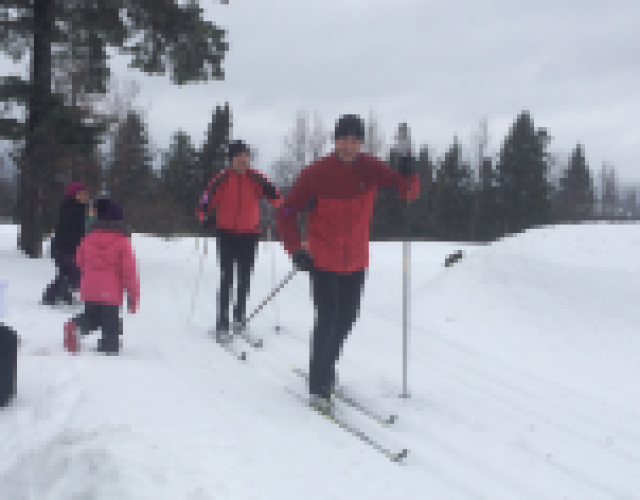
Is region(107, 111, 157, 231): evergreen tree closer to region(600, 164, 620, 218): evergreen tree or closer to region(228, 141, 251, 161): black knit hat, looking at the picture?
region(228, 141, 251, 161): black knit hat

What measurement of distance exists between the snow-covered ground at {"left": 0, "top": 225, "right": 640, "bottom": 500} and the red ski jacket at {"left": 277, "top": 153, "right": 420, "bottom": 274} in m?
1.27

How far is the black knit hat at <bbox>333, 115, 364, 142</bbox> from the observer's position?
3910 millimetres

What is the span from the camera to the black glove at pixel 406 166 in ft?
12.8

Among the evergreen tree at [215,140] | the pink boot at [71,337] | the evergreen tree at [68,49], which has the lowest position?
the pink boot at [71,337]

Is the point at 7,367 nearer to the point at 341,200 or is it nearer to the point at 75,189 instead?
the point at 341,200

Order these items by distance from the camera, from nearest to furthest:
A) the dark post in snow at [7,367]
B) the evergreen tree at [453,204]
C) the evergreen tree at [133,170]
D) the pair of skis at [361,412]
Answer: the pair of skis at [361,412], the dark post in snow at [7,367], the evergreen tree at [133,170], the evergreen tree at [453,204]

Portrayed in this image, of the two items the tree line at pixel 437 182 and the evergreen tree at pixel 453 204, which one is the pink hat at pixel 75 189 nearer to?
the tree line at pixel 437 182

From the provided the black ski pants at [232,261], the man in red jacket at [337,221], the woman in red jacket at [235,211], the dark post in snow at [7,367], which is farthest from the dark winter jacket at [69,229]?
the man in red jacket at [337,221]

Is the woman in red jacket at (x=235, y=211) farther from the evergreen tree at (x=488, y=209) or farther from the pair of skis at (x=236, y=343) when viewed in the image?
the evergreen tree at (x=488, y=209)

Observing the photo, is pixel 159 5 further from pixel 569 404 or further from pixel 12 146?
pixel 569 404

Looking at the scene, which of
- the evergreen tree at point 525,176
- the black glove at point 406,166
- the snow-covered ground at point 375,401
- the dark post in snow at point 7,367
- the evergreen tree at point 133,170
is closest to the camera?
the snow-covered ground at point 375,401

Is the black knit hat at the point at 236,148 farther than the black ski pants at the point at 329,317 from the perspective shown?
Yes

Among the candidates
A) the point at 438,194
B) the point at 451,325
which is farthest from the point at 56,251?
the point at 438,194

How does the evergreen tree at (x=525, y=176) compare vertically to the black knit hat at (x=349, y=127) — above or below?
above
